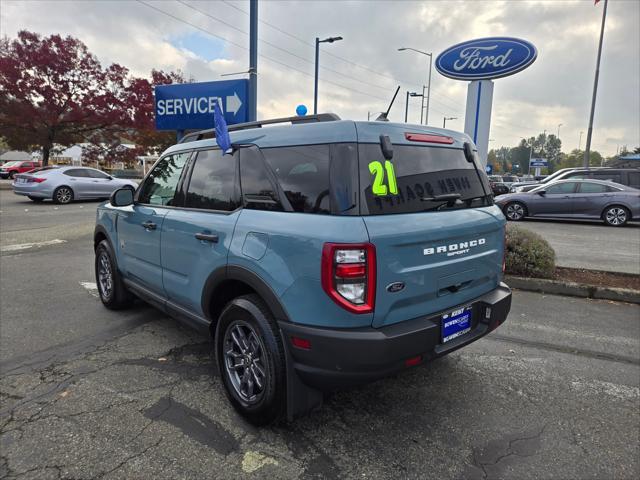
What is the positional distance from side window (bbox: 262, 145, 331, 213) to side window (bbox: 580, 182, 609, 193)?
13434mm

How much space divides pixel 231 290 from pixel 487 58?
8.13 metres

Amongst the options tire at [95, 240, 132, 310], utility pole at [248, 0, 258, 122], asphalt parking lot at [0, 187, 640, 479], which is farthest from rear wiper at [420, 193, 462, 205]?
utility pole at [248, 0, 258, 122]

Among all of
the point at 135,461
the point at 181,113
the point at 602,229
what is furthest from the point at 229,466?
the point at 602,229

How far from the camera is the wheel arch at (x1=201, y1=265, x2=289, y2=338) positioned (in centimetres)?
240

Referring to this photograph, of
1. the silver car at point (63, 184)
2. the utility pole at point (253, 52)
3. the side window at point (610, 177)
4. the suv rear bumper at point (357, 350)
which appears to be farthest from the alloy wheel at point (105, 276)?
the side window at point (610, 177)

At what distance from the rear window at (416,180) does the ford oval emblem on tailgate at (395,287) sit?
1.31 ft

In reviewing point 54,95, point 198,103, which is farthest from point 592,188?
point 54,95

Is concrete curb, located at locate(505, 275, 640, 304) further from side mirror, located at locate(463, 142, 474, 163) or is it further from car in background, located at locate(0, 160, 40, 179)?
car in background, located at locate(0, 160, 40, 179)

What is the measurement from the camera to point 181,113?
388 inches

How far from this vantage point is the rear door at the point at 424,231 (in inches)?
88.4

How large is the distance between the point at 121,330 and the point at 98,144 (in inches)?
1036

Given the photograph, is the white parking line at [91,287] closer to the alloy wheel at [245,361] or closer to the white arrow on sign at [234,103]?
the alloy wheel at [245,361]

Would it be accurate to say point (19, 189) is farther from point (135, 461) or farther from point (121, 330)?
point (135, 461)

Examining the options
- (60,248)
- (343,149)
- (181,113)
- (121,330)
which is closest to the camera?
(343,149)
